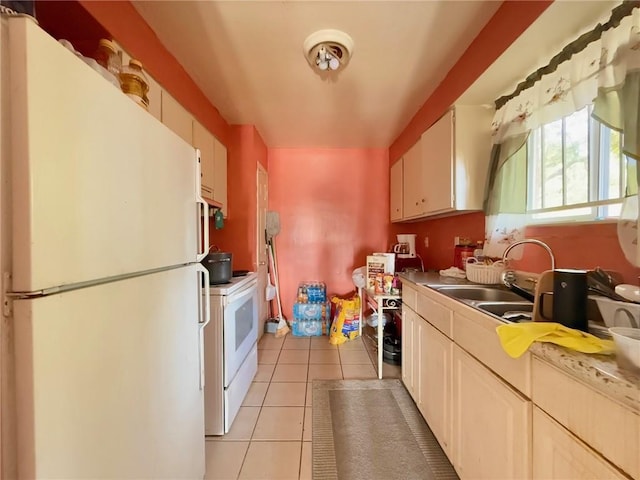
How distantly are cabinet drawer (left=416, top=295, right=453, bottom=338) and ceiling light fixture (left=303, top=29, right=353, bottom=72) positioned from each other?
1592 mm

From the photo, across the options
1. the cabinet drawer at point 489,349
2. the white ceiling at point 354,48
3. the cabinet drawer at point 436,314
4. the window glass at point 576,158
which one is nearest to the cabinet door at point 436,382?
the cabinet drawer at point 436,314

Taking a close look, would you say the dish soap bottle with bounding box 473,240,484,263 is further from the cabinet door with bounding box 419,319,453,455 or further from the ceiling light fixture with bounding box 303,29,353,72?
the ceiling light fixture with bounding box 303,29,353,72

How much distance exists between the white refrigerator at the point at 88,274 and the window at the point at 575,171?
5.75 feet

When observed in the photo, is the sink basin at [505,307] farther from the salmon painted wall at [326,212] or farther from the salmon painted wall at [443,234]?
the salmon painted wall at [326,212]

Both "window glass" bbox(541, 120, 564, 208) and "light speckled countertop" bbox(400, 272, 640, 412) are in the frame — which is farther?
"window glass" bbox(541, 120, 564, 208)

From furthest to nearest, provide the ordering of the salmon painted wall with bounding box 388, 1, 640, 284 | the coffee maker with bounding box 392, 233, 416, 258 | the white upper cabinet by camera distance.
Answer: the coffee maker with bounding box 392, 233, 416, 258, the white upper cabinet, the salmon painted wall with bounding box 388, 1, 640, 284

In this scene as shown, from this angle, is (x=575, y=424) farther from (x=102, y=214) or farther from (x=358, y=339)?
(x=358, y=339)

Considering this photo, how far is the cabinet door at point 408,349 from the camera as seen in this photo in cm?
192

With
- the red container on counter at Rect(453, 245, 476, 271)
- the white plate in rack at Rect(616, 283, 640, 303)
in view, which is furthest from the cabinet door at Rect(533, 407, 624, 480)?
the red container on counter at Rect(453, 245, 476, 271)

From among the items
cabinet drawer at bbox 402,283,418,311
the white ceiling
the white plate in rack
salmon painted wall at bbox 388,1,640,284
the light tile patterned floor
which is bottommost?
the light tile patterned floor

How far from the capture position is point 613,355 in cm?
69

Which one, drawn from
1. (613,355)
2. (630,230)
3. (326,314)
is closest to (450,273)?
(630,230)

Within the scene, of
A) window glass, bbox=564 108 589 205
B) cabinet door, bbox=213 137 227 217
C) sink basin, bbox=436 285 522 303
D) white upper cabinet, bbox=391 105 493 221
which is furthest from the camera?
cabinet door, bbox=213 137 227 217

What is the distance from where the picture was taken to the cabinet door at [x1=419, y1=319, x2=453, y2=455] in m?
1.35
